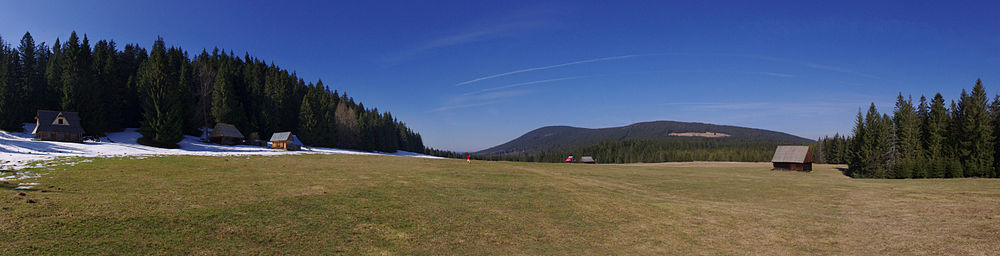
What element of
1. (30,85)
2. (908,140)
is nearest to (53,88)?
(30,85)

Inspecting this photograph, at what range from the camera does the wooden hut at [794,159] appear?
192 feet

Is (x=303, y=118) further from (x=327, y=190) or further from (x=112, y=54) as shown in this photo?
(x=327, y=190)

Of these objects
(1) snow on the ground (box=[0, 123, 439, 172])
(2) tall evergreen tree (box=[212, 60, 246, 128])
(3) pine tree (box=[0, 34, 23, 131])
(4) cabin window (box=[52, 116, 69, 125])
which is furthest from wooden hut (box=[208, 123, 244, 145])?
(3) pine tree (box=[0, 34, 23, 131])

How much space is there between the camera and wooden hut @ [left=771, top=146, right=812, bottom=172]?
58562 millimetres

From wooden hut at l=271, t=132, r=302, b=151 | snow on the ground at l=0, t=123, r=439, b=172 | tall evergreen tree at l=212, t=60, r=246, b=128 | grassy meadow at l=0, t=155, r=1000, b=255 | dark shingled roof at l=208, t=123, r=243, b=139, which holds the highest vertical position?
tall evergreen tree at l=212, t=60, r=246, b=128

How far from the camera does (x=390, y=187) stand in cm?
2130

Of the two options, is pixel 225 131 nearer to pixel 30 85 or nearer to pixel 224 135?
pixel 224 135

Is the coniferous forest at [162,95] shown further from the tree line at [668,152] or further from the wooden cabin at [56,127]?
the tree line at [668,152]

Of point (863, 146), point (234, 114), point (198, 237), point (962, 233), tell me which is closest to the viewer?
point (198, 237)

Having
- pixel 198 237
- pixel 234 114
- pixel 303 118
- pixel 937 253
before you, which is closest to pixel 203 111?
pixel 234 114

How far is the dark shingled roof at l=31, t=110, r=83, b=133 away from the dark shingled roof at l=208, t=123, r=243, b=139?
17.2 metres

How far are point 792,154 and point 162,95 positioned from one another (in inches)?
3669

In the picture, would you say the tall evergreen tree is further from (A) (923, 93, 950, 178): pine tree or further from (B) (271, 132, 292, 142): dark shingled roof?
(A) (923, 93, 950, 178): pine tree

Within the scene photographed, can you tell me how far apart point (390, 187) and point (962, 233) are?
74.4 feet
